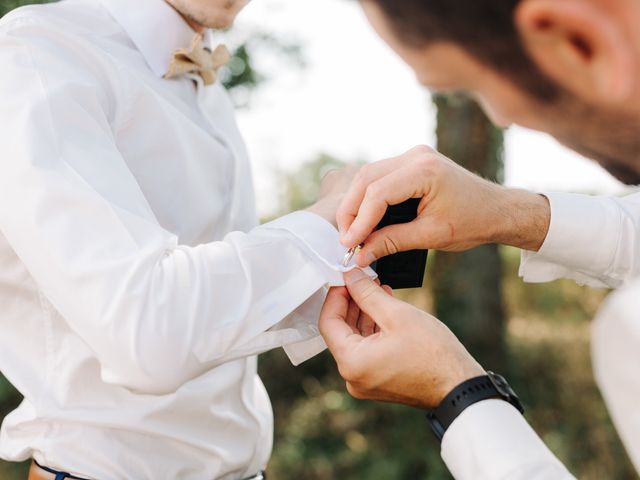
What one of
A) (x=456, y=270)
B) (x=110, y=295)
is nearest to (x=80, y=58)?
(x=110, y=295)

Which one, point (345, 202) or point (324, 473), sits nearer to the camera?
point (345, 202)

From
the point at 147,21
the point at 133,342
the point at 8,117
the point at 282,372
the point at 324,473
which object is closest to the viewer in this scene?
the point at 133,342

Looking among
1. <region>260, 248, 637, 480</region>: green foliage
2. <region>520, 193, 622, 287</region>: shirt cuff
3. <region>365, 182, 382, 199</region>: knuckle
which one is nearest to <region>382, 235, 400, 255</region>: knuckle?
<region>365, 182, 382, 199</region>: knuckle

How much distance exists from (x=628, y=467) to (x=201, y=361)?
16.9 ft

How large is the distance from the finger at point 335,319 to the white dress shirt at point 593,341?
29 cm

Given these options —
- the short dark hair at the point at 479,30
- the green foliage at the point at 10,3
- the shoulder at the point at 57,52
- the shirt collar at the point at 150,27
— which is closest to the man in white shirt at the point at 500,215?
the short dark hair at the point at 479,30

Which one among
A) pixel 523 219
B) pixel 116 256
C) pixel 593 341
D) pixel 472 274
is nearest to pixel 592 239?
pixel 523 219

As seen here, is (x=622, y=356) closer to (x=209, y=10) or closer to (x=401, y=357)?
(x=401, y=357)

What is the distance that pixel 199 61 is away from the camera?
224cm

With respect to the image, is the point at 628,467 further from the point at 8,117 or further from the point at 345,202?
the point at 8,117

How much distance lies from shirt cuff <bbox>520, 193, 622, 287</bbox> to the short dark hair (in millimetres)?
1134

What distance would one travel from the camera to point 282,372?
6.67 m

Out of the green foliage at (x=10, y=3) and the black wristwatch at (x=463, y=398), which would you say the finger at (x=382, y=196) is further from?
the green foliage at (x=10, y=3)

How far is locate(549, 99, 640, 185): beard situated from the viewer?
104 cm
